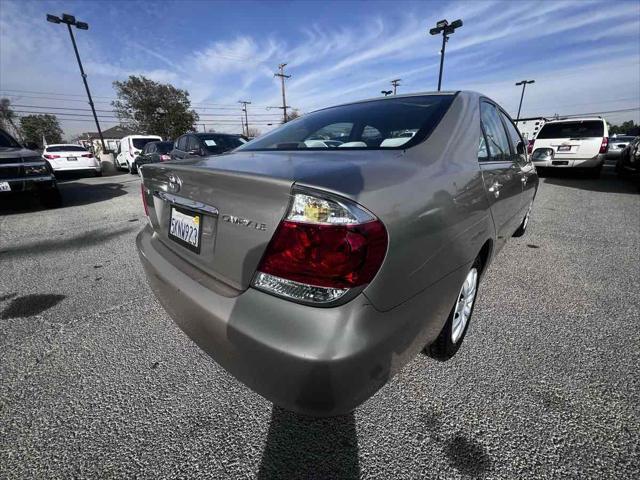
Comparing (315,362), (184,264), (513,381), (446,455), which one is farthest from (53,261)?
(513,381)

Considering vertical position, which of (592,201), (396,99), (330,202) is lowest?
(592,201)

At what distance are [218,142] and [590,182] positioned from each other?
10.0 m

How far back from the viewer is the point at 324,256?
96cm

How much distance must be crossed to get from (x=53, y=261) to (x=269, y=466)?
11.6 feet

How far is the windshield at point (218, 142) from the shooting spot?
8076mm

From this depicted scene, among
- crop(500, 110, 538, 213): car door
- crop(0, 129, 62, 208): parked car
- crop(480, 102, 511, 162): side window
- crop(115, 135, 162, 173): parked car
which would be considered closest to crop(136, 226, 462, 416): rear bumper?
crop(480, 102, 511, 162): side window

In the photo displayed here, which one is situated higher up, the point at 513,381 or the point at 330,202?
the point at 330,202

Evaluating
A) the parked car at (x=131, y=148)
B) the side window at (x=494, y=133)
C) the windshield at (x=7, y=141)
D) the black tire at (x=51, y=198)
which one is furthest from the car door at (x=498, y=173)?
the parked car at (x=131, y=148)

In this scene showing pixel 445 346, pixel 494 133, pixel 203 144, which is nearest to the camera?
pixel 445 346

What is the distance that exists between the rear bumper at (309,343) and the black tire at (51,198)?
21.4ft

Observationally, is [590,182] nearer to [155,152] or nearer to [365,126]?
[365,126]

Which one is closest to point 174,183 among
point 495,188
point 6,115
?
point 495,188

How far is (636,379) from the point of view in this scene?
1.64 m

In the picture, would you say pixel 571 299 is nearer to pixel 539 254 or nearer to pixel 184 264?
pixel 539 254
